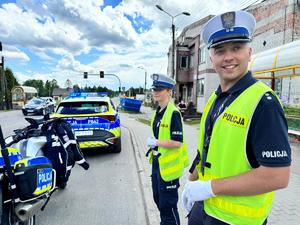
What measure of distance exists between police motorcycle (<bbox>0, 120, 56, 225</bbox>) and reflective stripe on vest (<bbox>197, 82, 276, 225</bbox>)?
6.30ft

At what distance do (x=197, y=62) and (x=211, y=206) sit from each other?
2548 cm

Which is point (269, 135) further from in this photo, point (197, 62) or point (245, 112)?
point (197, 62)

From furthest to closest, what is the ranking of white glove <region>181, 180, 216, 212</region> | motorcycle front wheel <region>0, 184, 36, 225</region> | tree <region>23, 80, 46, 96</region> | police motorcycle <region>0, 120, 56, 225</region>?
1. tree <region>23, 80, 46, 96</region>
2. motorcycle front wheel <region>0, 184, 36, 225</region>
3. police motorcycle <region>0, 120, 56, 225</region>
4. white glove <region>181, 180, 216, 212</region>

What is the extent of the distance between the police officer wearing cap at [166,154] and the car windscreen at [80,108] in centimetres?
464

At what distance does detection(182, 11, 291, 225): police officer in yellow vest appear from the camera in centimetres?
131

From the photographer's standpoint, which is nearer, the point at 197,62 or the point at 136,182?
the point at 136,182

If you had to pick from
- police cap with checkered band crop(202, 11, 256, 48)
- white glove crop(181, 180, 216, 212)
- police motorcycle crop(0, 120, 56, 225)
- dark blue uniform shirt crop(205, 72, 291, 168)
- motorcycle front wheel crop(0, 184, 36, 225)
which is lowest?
motorcycle front wheel crop(0, 184, 36, 225)

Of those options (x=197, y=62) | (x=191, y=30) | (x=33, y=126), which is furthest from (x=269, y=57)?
(x=191, y=30)

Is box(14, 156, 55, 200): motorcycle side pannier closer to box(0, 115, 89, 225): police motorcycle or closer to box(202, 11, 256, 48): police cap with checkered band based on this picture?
box(0, 115, 89, 225): police motorcycle

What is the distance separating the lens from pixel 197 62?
85.7 ft

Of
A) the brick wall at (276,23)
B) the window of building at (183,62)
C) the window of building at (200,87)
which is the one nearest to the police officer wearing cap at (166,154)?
the brick wall at (276,23)

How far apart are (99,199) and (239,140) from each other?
3723mm

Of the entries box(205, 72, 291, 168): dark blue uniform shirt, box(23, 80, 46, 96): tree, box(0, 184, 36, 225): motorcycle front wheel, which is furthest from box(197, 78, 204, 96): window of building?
box(23, 80, 46, 96): tree

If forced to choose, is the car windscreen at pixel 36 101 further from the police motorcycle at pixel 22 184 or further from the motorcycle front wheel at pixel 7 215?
the motorcycle front wheel at pixel 7 215
